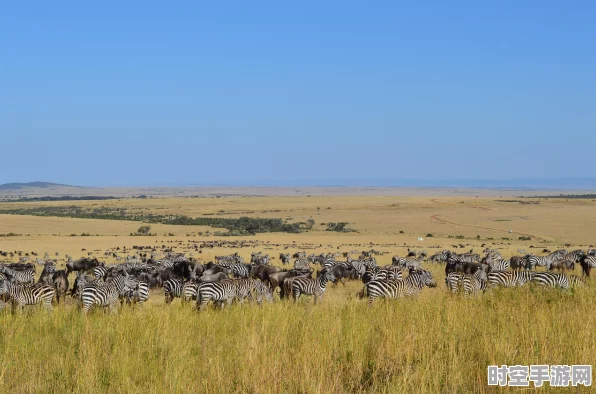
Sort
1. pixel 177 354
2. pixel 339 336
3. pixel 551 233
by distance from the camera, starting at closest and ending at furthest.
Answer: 1. pixel 177 354
2. pixel 339 336
3. pixel 551 233

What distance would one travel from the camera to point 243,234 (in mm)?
57656

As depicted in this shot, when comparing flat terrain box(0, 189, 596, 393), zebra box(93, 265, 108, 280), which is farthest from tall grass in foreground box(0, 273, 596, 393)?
zebra box(93, 265, 108, 280)

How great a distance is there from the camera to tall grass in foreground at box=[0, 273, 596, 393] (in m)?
6.36

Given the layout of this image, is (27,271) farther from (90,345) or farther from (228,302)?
(90,345)

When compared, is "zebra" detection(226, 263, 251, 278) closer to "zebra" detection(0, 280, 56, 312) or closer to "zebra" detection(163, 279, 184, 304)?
"zebra" detection(163, 279, 184, 304)

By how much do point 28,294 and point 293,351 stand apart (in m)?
8.72

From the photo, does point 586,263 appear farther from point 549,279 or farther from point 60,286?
point 60,286

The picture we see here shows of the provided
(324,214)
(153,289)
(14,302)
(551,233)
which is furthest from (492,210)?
(14,302)

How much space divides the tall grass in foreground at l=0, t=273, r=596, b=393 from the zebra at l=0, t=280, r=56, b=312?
13.2ft

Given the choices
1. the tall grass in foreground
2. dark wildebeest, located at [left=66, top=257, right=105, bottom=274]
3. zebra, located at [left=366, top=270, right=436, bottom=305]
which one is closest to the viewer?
the tall grass in foreground

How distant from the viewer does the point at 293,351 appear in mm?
7367

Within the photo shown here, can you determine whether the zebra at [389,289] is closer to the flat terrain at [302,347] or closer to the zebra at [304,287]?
the zebra at [304,287]

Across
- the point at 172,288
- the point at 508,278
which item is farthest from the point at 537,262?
the point at 172,288

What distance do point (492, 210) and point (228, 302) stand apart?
8426cm
